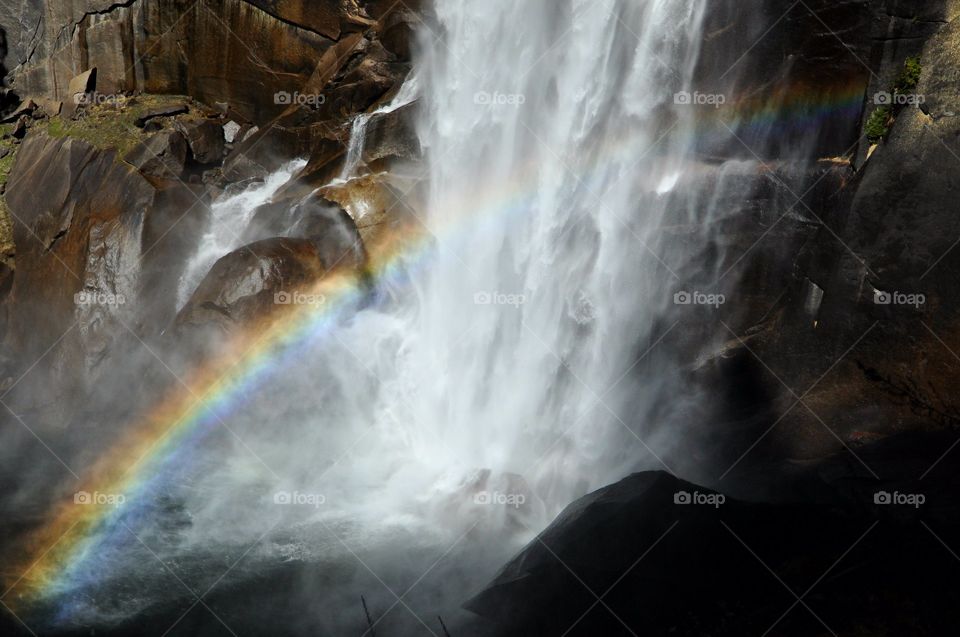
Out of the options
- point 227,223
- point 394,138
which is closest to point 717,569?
point 394,138

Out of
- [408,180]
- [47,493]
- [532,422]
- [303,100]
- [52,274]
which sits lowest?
[47,493]

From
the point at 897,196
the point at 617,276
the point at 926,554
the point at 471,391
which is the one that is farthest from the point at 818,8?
the point at 471,391

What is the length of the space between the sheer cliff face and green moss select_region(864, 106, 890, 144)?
14754 mm

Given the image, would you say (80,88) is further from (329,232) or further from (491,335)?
(491,335)

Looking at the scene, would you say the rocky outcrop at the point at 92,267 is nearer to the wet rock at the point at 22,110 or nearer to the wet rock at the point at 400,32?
the wet rock at the point at 400,32

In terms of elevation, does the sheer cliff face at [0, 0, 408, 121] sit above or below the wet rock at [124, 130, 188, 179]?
above

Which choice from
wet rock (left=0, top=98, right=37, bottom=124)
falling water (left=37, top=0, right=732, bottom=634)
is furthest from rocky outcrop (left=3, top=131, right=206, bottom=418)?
wet rock (left=0, top=98, right=37, bottom=124)

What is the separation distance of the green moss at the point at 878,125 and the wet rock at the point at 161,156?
16.8m

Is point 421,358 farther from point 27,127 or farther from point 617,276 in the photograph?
point 27,127

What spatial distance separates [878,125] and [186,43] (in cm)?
2151

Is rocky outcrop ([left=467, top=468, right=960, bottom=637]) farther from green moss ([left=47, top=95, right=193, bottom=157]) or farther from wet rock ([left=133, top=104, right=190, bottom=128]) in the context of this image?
wet rock ([left=133, top=104, right=190, bottom=128])

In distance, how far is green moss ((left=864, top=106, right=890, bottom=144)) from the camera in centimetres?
1116

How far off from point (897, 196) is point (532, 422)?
24.3ft

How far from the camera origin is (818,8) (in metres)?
11.7
